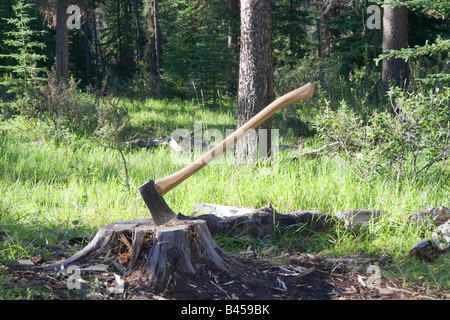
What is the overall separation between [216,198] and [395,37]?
6.13 meters

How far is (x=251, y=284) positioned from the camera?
113 inches

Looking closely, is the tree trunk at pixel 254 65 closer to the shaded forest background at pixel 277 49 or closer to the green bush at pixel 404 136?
the green bush at pixel 404 136

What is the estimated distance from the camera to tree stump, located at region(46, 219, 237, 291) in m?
2.74

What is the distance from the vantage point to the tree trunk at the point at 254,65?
19.9ft

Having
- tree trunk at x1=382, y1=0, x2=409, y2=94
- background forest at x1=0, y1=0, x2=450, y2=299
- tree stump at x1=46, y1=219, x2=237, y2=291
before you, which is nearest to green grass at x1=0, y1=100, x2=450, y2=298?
background forest at x1=0, y1=0, x2=450, y2=299

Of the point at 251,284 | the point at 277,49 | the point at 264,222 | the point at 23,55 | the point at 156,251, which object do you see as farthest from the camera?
the point at 277,49

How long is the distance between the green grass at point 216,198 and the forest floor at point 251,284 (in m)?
0.26

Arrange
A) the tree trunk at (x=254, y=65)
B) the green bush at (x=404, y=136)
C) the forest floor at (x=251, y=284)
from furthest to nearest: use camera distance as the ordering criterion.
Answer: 1. the tree trunk at (x=254, y=65)
2. the green bush at (x=404, y=136)
3. the forest floor at (x=251, y=284)

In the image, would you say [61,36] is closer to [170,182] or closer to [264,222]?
[264,222]

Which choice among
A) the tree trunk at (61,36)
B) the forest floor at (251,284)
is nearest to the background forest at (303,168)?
the forest floor at (251,284)

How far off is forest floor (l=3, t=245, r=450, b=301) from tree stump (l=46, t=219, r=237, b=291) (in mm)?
60

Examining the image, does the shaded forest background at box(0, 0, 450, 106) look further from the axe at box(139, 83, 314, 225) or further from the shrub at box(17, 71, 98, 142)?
the axe at box(139, 83, 314, 225)

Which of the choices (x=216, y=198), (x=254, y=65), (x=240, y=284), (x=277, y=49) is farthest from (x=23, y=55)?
(x=240, y=284)

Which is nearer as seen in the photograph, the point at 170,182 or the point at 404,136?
the point at 170,182
